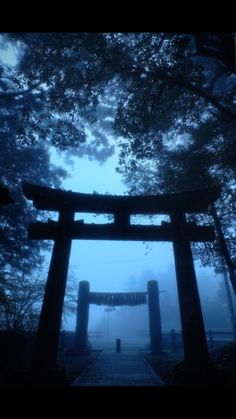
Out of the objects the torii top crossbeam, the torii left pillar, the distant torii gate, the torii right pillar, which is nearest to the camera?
the torii left pillar

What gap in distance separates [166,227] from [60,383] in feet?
16.8

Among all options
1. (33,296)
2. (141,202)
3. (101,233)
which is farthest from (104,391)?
(33,296)

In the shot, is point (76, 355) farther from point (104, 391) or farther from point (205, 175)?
point (104, 391)

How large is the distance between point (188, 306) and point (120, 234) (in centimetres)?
→ 284

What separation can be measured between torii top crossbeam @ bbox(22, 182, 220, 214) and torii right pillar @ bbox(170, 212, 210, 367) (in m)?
0.74

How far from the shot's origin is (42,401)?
318 centimetres

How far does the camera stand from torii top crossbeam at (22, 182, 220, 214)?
9016 millimetres

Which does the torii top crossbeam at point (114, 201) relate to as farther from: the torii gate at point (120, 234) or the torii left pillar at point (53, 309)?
the torii left pillar at point (53, 309)

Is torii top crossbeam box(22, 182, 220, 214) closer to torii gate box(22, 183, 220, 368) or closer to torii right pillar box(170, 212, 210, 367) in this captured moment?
torii gate box(22, 183, 220, 368)

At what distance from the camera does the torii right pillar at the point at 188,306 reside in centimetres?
738

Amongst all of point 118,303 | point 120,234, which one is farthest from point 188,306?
point 118,303

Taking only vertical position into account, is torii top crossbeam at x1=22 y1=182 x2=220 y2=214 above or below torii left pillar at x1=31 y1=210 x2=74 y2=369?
above

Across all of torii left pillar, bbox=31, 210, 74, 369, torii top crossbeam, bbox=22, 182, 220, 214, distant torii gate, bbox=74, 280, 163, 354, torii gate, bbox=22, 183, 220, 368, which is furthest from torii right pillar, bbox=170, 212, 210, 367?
distant torii gate, bbox=74, 280, 163, 354

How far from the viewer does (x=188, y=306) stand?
7.81 meters
